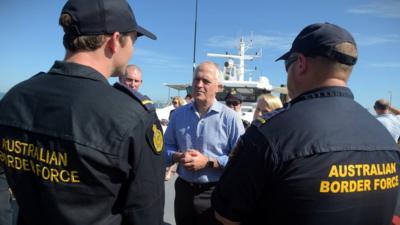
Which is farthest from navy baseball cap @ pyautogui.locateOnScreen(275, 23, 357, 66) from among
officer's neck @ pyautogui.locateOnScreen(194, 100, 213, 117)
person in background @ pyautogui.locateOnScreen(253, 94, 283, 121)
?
person in background @ pyautogui.locateOnScreen(253, 94, 283, 121)

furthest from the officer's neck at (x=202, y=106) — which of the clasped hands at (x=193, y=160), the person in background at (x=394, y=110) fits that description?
the person in background at (x=394, y=110)

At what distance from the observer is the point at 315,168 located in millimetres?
1301

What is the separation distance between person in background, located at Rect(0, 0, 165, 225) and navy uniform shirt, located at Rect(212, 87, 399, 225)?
39 cm

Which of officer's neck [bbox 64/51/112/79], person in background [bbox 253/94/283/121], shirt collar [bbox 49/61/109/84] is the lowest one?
person in background [bbox 253/94/283/121]

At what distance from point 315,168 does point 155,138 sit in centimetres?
66

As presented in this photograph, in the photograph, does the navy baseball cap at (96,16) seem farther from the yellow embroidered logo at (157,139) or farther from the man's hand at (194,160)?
the man's hand at (194,160)

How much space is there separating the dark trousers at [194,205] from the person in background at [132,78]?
55.5 inches

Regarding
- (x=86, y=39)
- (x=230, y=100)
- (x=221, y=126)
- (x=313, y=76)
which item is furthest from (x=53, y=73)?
(x=230, y=100)

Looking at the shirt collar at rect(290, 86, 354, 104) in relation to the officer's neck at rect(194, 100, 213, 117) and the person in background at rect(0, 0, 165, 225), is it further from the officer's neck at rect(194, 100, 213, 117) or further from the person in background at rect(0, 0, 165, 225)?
the officer's neck at rect(194, 100, 213, 117)

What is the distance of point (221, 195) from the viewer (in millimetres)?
1477

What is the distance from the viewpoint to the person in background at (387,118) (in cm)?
577

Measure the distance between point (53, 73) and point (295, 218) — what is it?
3.84ft

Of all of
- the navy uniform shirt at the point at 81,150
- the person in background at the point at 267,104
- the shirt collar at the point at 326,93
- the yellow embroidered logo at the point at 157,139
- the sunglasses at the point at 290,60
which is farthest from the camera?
the person in background at the point at 267,104

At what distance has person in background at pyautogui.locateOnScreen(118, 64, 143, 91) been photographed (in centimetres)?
366
